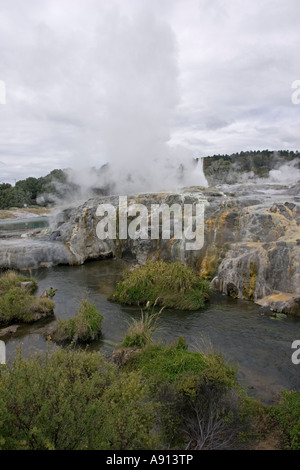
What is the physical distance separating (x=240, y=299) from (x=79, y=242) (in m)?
13.4

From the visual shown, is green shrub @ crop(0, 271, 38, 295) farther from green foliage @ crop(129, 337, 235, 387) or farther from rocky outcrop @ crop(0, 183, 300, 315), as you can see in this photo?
green foliage @ crop(129, 337, 235, 387)

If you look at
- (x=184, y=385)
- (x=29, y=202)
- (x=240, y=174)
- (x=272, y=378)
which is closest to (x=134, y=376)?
(x=184, y=385)

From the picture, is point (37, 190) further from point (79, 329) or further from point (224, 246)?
point (79, 329)

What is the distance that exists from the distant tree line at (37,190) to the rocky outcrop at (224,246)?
50717 millimetres

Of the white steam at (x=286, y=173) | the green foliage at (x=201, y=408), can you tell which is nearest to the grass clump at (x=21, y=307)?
the green foliage at (x=201, y=408)

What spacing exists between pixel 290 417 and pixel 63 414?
414cm

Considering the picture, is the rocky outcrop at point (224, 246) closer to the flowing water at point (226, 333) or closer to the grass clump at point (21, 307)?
the flowing water at point (226, 333)

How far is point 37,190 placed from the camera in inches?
3246

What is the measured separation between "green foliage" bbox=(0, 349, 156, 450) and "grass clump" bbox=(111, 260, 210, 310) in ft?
29.5

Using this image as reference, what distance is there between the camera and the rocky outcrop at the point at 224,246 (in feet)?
47.8

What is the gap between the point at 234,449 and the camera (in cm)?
551

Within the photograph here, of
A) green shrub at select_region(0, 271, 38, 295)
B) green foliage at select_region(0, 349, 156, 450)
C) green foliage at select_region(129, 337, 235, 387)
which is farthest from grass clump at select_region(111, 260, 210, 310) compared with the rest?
green foliage at select_region(0, 349, 156, 450)

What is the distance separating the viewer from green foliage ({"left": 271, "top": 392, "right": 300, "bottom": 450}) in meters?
5.59

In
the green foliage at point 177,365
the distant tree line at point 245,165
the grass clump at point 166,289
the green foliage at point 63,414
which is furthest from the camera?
the distant tree line at point 245,165
